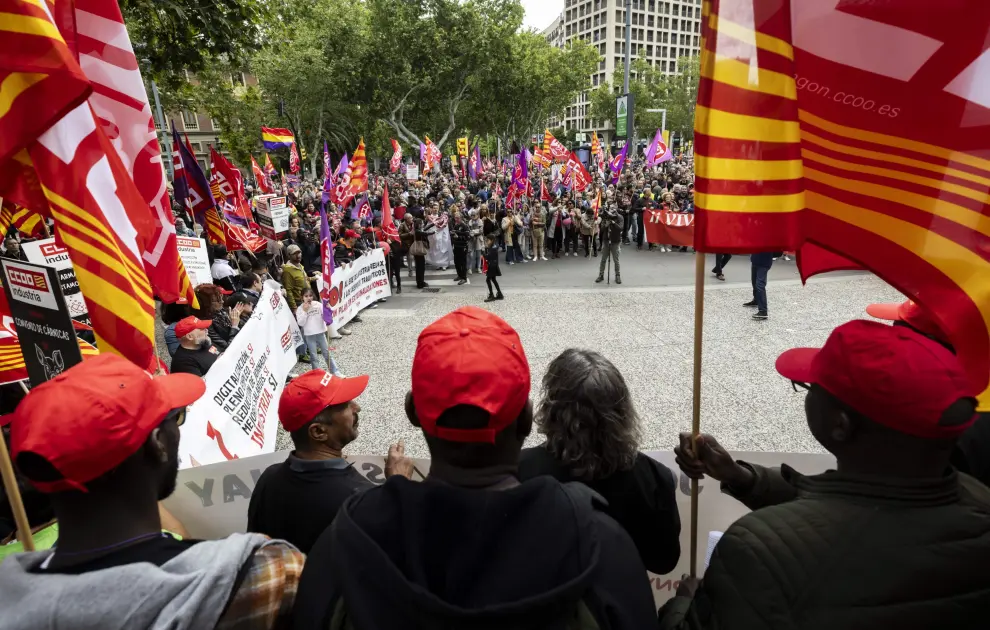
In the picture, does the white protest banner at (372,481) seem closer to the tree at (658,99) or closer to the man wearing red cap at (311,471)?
the man wearing red cap at (311,471)

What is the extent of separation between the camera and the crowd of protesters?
3.66 ft

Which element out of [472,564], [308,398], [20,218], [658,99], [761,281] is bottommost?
[761,281]

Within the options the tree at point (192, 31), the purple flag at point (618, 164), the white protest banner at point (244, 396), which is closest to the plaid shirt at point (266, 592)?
the white protest banner at point (244, 396)

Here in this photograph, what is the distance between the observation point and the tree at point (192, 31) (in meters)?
8.28

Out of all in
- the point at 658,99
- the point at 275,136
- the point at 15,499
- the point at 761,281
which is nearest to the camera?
the point at 15,499

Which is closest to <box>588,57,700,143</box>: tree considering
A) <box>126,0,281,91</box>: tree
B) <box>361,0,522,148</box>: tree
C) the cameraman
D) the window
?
<box>361,0,522,148</box>: tree

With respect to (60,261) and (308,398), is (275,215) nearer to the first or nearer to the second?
(60,261)

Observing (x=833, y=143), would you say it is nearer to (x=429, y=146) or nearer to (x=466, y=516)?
(x=466, y=516)

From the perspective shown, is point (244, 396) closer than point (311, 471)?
No

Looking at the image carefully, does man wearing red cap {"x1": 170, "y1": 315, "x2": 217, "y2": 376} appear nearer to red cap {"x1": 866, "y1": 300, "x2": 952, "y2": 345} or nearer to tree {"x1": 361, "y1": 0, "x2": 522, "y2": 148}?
red cap {"x1": 866, "y1": 300, "x2": 952, "y2": 345}

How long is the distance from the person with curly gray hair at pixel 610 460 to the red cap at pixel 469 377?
79 centimetres

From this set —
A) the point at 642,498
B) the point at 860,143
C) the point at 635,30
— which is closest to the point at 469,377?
the point at 642,498

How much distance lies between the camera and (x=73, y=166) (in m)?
2.35

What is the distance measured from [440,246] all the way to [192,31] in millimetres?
6901
